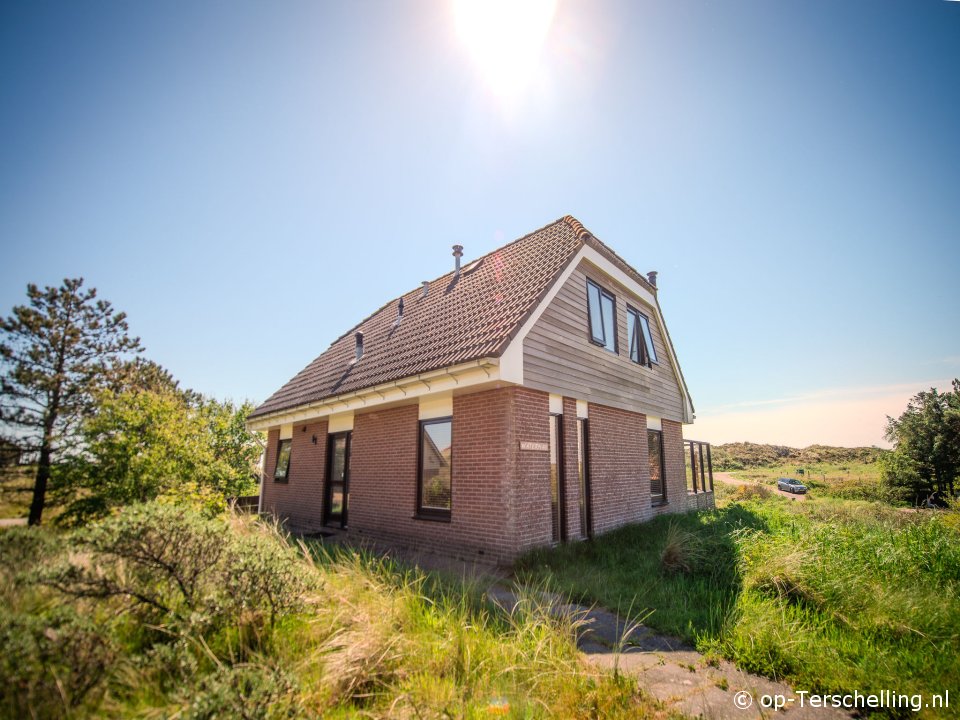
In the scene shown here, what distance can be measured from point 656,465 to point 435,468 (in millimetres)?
7774

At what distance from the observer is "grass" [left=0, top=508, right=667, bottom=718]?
234cm

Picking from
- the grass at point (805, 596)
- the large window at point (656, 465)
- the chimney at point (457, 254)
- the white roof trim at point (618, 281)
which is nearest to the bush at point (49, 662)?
the grass at point (805, 596)

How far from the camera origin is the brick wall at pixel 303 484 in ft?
38.4

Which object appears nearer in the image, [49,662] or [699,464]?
[49,662]

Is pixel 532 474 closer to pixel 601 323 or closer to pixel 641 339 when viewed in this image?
pixel 601 323

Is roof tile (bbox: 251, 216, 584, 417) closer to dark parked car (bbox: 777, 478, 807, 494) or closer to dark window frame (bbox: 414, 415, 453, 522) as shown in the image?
dark window frame (bbox: 414, 415, 453, 522)

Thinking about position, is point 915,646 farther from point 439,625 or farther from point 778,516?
point 778,516

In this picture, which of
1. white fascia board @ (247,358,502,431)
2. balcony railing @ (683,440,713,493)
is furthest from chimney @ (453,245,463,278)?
balcony railing @ (683,440,713,493)

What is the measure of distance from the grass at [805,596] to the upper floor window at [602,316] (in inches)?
195

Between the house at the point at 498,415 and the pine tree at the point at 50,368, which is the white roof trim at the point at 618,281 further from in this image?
the pine tree at the point at 50,368

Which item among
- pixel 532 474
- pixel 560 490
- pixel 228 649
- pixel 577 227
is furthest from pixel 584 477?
pixel 228 649

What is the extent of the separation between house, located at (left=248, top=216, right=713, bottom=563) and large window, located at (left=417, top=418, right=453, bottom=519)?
0.03m

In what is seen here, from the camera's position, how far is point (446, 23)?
7160 mm

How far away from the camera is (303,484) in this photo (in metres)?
12.3
